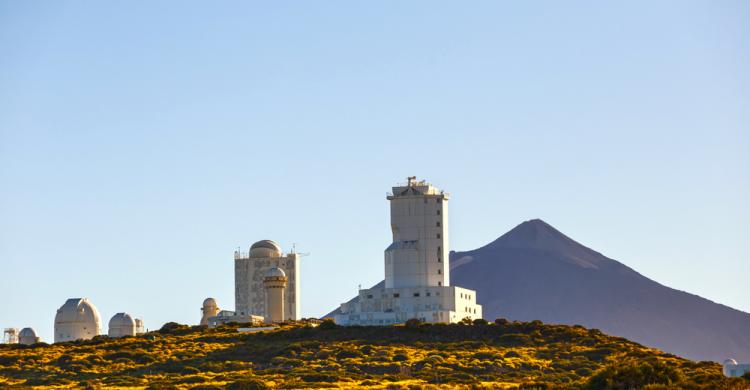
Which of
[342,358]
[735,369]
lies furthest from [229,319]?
[735,369]

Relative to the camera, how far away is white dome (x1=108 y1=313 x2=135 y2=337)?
116 metres

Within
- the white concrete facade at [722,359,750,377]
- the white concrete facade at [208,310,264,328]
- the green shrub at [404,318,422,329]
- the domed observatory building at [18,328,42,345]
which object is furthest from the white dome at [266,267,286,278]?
the white concrete facade at [722,359,750,377]

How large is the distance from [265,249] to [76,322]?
23352 mm

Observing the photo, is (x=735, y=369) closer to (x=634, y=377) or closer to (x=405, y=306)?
(x=634, y=377)

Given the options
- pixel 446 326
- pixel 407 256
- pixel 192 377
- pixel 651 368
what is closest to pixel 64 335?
pixel 407 256

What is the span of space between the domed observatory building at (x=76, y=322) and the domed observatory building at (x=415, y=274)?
20596 mm

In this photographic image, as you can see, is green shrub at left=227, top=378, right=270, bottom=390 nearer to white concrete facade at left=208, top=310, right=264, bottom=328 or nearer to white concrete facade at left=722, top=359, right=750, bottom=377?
white concrete facade at left=722, top=359, right=750, bottom=377

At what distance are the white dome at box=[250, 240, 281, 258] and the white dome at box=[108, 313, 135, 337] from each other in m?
18.4

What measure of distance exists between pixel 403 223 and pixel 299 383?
4286 cm

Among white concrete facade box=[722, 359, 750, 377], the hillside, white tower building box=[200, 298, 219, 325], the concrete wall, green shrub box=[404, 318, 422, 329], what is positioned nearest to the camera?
white concrete facade box=[722, 359, 750, 377]

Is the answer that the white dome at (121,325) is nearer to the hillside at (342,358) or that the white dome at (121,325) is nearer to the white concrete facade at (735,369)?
the hillside at (342,358)

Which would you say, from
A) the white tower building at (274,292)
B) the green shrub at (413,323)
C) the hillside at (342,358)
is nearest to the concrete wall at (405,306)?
the green shrub at (413,323)

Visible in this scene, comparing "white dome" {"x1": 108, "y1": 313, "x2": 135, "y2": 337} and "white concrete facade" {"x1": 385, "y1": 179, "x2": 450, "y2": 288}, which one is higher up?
"white concrete facade" {"x1": 385, "y1": 179, "x2": 450, "y2": 288}

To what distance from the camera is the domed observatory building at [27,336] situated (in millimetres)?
114812
